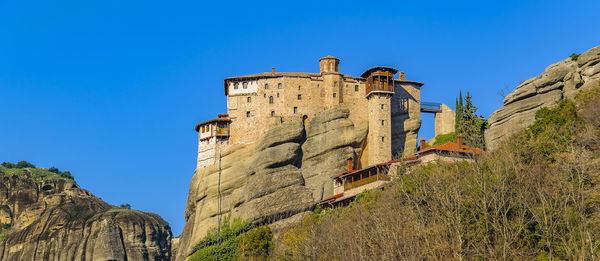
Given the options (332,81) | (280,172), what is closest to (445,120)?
(332,81)

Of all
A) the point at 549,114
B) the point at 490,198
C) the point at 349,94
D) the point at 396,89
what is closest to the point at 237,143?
the point at 349,94

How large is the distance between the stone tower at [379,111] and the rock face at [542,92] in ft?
41.6

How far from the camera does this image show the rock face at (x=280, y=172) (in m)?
69.6

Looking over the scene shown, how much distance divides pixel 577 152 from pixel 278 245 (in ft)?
93.7

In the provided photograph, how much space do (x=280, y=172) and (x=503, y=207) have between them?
115 ft

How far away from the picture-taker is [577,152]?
4200 cm

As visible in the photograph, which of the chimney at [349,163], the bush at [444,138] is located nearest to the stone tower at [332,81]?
the chimney at [349,163]

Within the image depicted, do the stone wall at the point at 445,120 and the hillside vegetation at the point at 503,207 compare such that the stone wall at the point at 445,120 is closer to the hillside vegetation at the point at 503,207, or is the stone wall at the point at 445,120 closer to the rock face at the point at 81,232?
the hillside vegetation at the point at 503,207

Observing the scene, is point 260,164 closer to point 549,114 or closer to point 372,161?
point 372,161

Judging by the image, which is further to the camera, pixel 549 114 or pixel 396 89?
pixel 396 89

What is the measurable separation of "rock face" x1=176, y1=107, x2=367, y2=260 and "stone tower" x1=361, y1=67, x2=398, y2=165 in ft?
4.72

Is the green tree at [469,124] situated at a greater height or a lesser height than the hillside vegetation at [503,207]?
greater

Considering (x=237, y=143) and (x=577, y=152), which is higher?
(x=237, y=143)

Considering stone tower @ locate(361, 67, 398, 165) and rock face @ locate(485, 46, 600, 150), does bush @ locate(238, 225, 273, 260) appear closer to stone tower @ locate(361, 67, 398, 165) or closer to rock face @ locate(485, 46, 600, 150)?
stone tower @ locate(361, 67, 398, 165)
